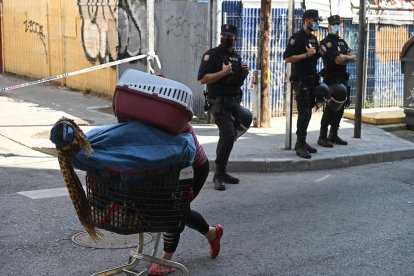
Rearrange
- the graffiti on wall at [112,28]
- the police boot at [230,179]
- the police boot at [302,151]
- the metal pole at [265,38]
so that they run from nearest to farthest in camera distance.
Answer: the police boot at [230,179] < the police boot at [302,151] < the metal pole at [265,38] < the graffiti on wall at [112,28]

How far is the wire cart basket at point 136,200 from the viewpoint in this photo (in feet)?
11.9

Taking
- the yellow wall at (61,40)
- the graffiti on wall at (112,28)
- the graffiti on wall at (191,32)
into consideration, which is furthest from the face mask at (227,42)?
the yellow wall at (61,40)

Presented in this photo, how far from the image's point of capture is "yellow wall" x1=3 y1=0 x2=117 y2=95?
14.5 metres

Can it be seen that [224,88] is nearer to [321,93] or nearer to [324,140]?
[321,93]

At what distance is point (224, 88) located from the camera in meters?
7.18

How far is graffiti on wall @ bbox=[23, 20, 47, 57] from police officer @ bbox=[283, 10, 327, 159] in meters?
10.3

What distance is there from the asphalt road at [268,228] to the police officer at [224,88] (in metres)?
0.55

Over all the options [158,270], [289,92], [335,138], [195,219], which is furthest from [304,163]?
[158,270]

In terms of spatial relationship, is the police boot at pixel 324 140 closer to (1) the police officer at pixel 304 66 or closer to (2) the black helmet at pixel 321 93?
(1) the police officer at pixel 304 66

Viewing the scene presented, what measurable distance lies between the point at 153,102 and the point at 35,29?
1465 cm

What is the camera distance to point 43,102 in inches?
551

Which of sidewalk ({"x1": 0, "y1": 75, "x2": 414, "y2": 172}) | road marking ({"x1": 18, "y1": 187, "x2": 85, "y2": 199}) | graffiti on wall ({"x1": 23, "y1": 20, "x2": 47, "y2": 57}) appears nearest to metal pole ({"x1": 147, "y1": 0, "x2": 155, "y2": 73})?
sidewalk ({"x1": 0, "y1": 75, "x2": 414, "y2": 172})

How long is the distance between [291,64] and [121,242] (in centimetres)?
440

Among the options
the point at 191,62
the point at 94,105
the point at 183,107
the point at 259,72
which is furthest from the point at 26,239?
the point at 94,105
